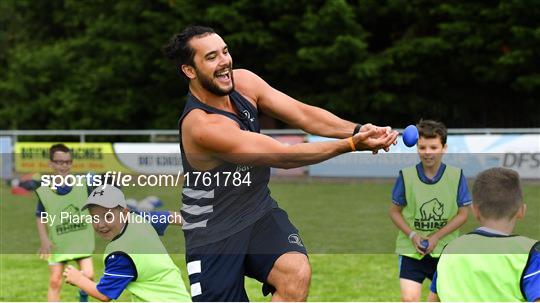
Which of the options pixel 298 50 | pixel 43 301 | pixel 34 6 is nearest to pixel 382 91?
pixel 298 50

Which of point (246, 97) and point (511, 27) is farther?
point (511, 27)

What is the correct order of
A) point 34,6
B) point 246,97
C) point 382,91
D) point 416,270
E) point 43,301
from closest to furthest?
point 246,97 → point 416,270 → point 43,301 → point 382,91 → point 34,6

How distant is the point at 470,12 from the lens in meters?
27.6

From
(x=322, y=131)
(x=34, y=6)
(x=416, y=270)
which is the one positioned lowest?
(x=416, y=270)

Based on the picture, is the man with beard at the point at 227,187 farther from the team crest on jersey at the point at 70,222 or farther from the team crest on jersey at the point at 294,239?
the team crest on jersey at the point at 70,222

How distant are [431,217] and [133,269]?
2757 millimetres

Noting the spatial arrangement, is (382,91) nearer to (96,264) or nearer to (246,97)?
(96,264)

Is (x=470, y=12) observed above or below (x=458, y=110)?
above

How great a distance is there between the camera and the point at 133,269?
5.34 meters

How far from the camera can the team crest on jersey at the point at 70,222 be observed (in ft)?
26.7

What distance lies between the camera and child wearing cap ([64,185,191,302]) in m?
5.33

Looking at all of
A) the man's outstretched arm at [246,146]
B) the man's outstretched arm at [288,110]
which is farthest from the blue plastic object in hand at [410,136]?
the man's outstretched arm at [288,110]

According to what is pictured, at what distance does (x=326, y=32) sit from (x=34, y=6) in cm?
1533

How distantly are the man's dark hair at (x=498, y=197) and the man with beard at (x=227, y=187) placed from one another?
3.83 ft
